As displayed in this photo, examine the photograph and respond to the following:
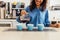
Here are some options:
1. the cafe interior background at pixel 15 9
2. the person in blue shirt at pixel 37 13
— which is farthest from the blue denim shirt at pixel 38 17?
the cafe interior background at pixel 15 9

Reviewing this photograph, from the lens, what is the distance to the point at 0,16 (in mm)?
3955

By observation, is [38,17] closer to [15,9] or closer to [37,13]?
[37,13]

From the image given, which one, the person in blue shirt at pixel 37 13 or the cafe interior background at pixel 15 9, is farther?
the cafe interior background at pixel 15 9

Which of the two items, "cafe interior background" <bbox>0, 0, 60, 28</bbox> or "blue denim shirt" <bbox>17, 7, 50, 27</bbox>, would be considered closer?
"blue denim shirt" <bbox>17, 7, 50, 27</bbox>

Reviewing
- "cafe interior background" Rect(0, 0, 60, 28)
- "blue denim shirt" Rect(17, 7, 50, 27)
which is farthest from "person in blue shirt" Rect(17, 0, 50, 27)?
"cafe interior background" Rect(0, 0, 60, 28)

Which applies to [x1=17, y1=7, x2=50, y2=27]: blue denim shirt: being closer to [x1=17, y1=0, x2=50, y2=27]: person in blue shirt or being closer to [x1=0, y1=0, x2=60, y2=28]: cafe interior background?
[x1=17, y1=0, x2=50, y2=27]: person in blue shirt

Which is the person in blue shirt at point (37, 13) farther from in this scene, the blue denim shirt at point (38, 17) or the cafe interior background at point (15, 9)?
the cafe interior background at point (15, 9)

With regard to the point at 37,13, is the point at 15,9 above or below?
above

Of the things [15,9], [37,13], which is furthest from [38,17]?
[15,9]

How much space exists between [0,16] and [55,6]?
154cm

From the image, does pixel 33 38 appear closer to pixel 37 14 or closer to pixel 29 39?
pixel 29 39

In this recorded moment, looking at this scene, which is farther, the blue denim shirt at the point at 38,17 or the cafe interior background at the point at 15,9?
the cafe interior background at the point at 15,9

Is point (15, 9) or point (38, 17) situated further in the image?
point (15, 9)

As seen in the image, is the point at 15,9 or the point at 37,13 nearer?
the point at 37,13
